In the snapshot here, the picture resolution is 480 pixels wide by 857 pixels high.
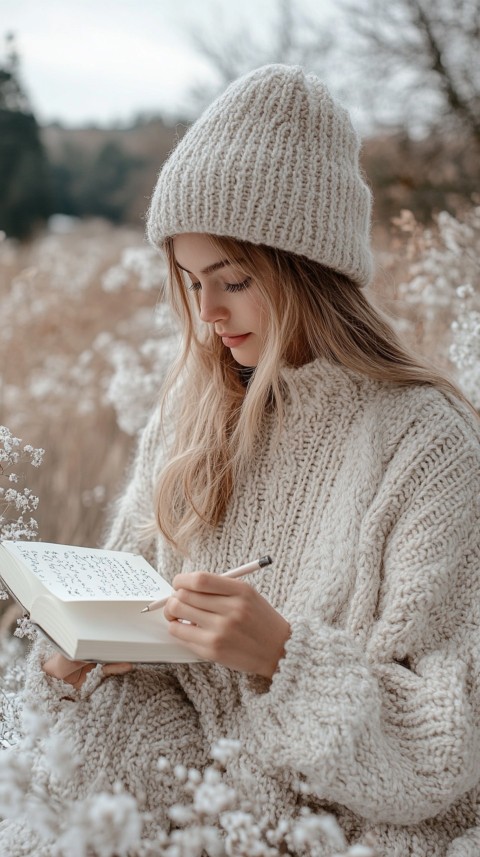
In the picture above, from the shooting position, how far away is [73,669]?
1.45 metres

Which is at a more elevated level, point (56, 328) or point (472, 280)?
point (472, 280)

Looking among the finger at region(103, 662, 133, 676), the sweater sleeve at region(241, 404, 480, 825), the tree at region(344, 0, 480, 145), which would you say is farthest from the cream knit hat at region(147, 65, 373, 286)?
the tree at region(344, 0, 480, 145)

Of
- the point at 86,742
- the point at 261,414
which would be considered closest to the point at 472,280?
the point at 261,414

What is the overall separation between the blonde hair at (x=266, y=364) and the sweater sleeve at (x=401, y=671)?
0.23m

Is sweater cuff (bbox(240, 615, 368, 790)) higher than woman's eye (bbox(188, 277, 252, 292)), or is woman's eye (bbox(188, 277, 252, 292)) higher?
woman's eye (bbox(188, 277, 252, 292))

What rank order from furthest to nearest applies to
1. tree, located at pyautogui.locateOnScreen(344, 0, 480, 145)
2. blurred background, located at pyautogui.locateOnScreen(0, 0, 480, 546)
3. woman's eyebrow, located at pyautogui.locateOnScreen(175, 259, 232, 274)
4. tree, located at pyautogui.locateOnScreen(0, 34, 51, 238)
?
tree, located at pyautogui.locateOnScreen(0, 34, 51, 238), tree, located at pyautogui.locateOnScreen(344, 0, 480, 145), blurred background, located at pyautogui.locateOnScreen(0, 0, 480, 546), woman's eyebrow, located at pyautogui.locateOnScreen(175, 259, 232, 274)

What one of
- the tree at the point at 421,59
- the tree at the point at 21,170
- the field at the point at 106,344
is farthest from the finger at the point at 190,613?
the tree at the point at 421,59

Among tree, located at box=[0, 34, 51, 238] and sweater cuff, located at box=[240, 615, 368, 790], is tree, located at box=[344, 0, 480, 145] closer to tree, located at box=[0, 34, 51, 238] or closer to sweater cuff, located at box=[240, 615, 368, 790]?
tree, located at box=[0, 34, 51, 238]

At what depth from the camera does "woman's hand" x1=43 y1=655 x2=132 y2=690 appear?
144 centimetres

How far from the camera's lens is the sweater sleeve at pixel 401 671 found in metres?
1.23

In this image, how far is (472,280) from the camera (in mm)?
2699

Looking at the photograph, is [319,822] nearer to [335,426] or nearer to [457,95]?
[335,426]

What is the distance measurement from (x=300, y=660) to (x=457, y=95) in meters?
7.24

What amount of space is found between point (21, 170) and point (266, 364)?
9.52m
